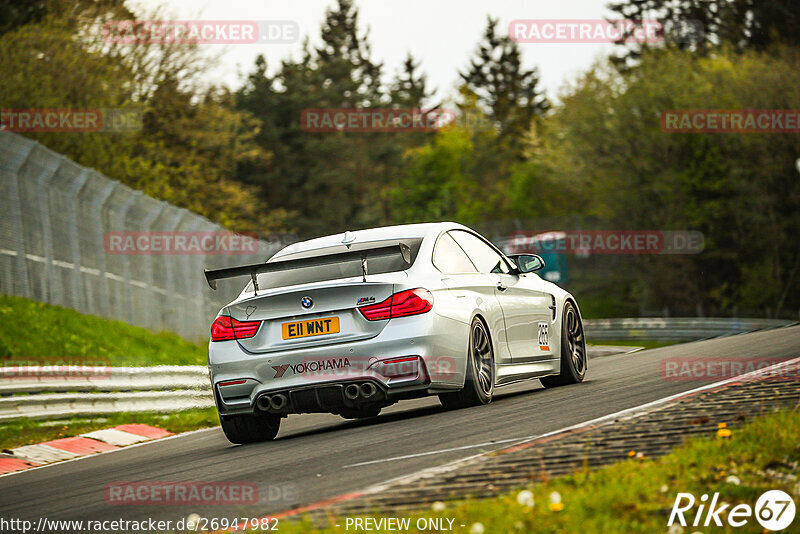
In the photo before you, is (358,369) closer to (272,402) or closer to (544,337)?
(272,402)

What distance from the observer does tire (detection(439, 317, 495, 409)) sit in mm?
9312

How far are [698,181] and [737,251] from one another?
3.42 metres

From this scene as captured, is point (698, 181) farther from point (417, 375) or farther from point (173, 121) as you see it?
point (417, 375)

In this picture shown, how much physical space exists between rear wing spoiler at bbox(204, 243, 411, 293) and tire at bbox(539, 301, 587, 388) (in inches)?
106

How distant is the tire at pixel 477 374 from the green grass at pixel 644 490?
354 centimetres

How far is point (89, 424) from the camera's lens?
45.0 feet

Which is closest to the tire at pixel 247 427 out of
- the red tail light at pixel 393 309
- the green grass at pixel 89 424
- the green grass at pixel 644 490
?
the red tail light at pixel 393 309

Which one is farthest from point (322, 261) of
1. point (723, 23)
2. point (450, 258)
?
point (723, 23)

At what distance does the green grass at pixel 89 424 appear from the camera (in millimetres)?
12531

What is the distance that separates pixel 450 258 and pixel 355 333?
1322mm

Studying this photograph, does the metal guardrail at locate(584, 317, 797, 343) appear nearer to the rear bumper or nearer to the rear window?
the rear window

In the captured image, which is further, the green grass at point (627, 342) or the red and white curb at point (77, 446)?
the green grass at point (627, 342)

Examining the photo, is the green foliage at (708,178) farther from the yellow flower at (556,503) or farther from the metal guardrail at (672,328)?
the yellow flower at (556,503)

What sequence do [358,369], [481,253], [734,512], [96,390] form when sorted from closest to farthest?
[734,512] → [358,369] → [481,253] → [96,390]
